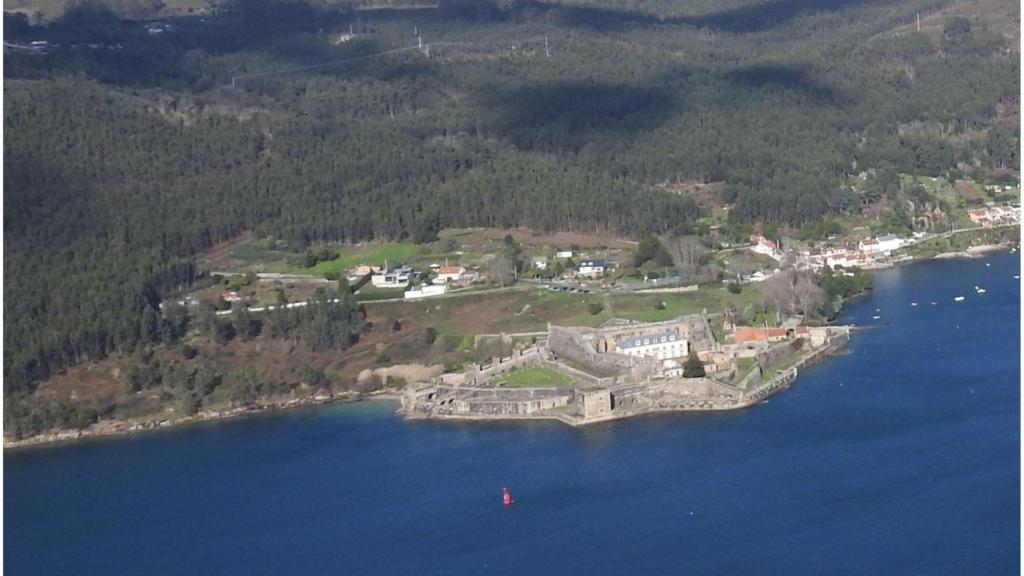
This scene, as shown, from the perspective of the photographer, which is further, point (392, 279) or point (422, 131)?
point (422, 131)

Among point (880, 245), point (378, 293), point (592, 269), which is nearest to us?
point (378, 293)

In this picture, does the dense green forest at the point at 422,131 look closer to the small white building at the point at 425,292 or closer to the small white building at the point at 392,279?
the small white building at the point at 425,292

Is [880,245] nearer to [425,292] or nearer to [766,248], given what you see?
[766,248]

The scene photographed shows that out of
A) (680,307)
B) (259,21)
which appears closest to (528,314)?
(680,307)

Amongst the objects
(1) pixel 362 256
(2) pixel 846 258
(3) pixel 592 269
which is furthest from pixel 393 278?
(2) pixel 846 258

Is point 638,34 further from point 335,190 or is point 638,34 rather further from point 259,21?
point 335,190

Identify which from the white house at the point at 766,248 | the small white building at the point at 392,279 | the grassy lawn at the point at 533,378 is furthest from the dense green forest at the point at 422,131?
the grassy lawn at the point at 533,378
